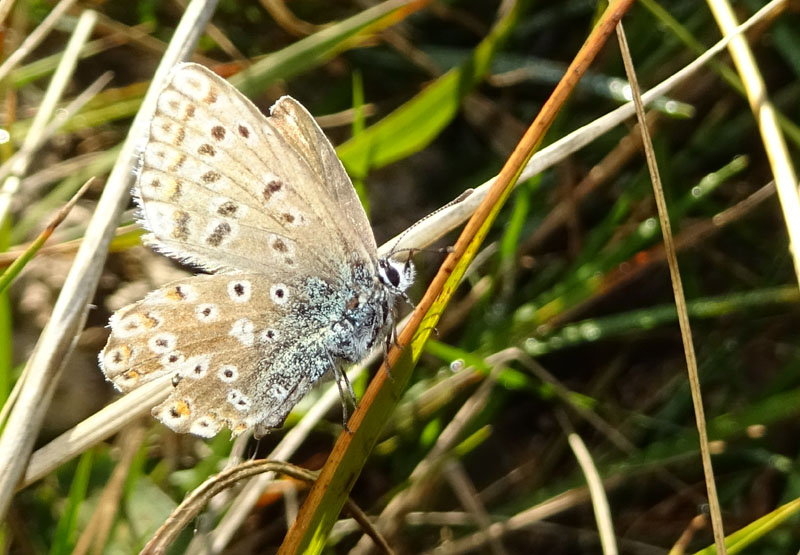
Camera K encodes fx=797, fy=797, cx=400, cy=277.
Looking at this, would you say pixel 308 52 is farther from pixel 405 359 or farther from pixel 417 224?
pixel 405 359

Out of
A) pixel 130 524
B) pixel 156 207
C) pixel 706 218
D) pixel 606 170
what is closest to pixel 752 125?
pixel 706 218

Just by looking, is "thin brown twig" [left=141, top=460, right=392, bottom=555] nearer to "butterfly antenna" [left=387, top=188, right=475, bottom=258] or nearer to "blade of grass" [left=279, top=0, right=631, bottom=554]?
"blade of grass" [left=279, top=0, right=631, bottom=554]

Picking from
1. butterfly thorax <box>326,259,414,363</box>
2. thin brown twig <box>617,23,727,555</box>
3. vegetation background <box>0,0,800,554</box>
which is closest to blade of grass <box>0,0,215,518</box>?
vegetation background <box>0,0,800,554</box>

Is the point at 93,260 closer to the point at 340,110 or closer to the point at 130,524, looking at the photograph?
the point at 130,524

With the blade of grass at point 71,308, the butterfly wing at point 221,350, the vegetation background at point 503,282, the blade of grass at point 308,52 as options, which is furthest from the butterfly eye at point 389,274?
the blade of grass at point 308,52

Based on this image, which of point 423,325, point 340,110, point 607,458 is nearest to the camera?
point 423,325

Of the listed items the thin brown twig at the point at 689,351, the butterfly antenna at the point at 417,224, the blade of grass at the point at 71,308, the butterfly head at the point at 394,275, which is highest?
the blade of grass at the point at 71,308

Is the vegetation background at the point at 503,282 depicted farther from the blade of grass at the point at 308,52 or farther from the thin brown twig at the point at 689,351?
the thin brown twig at the point at 689,351
